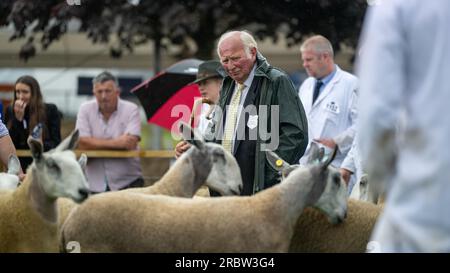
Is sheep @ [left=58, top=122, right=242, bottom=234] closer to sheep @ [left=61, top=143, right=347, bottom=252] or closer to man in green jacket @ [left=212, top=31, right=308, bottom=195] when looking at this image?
man in green jacket @ [left=212, top=31, right=308, bottom=195]

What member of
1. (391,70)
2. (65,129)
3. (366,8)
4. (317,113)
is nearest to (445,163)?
(391,70)

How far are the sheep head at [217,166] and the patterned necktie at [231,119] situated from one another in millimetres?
457

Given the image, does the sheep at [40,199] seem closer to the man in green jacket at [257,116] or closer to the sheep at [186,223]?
the sheep at [186,223]

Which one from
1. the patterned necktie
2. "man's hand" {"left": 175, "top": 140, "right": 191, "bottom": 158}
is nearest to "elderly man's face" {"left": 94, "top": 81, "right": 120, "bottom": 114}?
"man's hand" {"left": 175, "top": 140, "right": 191, "bottom": 158}

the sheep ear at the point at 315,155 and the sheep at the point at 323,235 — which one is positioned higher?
the sheep ear at the point at 315,155

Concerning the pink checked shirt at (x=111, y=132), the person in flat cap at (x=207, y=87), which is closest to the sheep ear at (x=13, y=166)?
the person in flat cap at (x=207, y=87)

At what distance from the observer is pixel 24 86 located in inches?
413

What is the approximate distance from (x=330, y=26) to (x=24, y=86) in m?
6.13

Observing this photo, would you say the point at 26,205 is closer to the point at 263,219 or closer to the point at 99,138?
the point at 263,219

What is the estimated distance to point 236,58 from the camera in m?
7.27

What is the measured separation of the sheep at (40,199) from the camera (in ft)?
20.1

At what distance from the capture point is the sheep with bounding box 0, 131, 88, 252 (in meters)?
6.14

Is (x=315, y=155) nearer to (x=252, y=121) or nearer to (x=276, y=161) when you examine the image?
(x=276, y=161)
